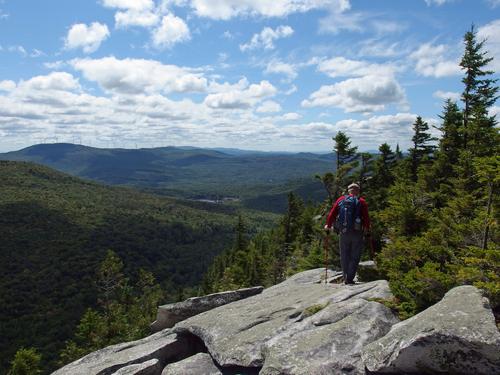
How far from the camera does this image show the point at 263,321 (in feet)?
41.8

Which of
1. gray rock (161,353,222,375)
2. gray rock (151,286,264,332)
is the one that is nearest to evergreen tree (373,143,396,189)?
gray rock (151,286,264,332)

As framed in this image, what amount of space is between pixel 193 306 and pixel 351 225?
8.12 meters

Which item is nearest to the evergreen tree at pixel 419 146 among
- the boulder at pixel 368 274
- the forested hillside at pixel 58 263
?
the boulder at pixel 368 274

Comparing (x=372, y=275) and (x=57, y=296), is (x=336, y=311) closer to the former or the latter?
(x=372, y=275)

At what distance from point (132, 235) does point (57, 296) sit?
77.6 m

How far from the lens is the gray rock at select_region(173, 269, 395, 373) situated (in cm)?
1080

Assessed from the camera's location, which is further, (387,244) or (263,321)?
(387,244)

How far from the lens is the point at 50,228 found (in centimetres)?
15638

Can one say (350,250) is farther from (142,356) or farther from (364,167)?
(364,167)

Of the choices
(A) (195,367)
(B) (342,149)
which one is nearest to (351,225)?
(A) (195,367)

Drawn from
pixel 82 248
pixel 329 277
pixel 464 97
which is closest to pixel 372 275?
pixel 329 277

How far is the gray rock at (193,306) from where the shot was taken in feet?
56.3

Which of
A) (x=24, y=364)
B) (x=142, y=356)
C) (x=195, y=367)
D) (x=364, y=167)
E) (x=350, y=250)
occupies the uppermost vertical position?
(x=364, y=167)

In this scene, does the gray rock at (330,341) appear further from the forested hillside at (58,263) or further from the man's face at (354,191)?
the forested hillside at (58,263)
